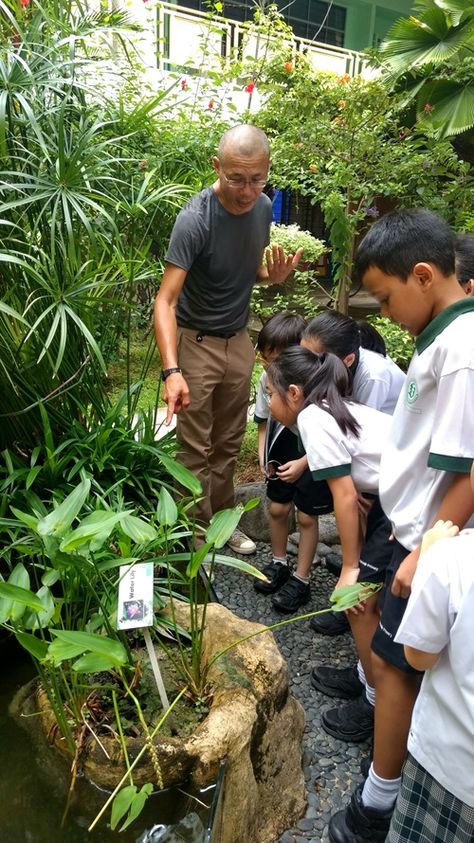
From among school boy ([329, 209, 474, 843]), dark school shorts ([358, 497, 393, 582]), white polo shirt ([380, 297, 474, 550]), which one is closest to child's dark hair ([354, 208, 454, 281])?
school boy ([329, 209, 474, 843])

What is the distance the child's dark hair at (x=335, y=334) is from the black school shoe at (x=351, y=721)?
3.87 ft

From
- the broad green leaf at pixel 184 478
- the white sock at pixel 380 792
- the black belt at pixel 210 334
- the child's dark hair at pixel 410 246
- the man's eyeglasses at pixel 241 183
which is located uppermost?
the man's eyeglasses at pixel 241 183

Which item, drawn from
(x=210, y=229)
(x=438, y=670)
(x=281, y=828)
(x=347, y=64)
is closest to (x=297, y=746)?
(x=281, y=828)

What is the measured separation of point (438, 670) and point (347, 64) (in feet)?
28.6

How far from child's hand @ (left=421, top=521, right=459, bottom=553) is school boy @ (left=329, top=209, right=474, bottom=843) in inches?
2.7

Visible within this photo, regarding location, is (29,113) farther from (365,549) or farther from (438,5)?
(438,5)

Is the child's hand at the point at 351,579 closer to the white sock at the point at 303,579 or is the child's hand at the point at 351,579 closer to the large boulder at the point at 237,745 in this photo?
the large boulder at the point at 237,745

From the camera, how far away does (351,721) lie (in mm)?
1869

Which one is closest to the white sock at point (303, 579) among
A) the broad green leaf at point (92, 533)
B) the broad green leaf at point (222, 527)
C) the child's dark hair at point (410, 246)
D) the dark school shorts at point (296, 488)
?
the dark school shorts at point (296, 488)

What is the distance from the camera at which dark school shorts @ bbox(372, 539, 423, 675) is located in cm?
137

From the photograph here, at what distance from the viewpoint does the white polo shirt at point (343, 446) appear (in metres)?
1.74

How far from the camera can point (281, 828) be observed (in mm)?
1555

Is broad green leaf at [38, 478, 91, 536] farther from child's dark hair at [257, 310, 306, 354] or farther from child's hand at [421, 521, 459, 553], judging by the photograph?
child's dark hair at [257, 310, 306, 354]

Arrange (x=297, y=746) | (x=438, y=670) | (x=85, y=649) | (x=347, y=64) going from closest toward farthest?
(x=438, y=670) < (x=85, y=649) < (x=297, y=746) < (x=347, y=64)
